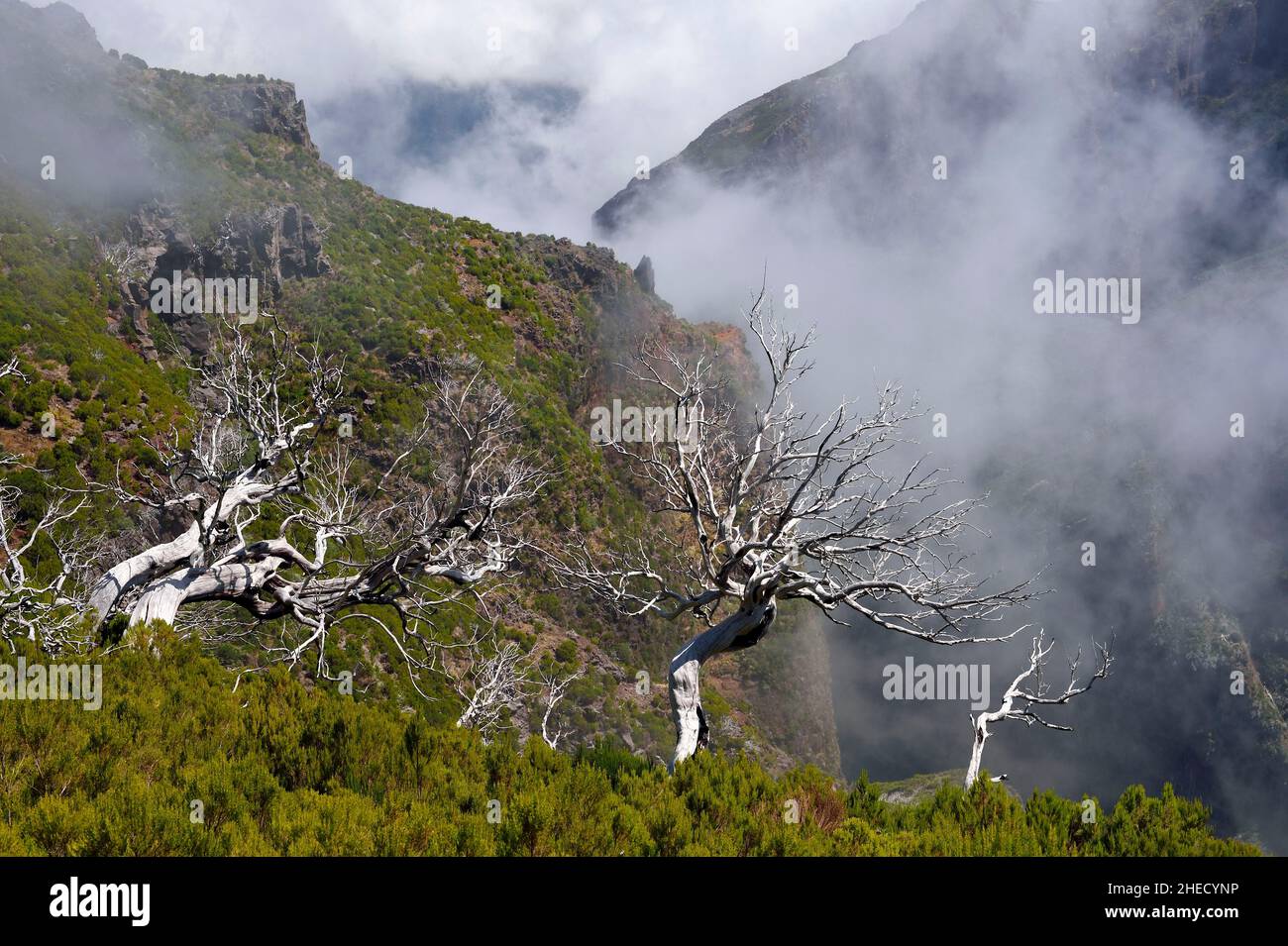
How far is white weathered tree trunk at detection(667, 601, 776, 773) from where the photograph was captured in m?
9.22

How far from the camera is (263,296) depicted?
152 ft

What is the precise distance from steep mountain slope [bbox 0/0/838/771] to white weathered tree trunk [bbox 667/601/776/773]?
21.3 meters

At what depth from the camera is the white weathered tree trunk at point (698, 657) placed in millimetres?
9219

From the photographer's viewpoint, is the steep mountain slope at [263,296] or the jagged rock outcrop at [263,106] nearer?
the steep mountain slope at [263,296]

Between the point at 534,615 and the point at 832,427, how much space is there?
34.9 m

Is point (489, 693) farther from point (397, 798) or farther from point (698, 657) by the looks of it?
point (397, 798)

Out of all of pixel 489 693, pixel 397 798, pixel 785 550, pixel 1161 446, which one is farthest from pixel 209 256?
pixel 1161 446

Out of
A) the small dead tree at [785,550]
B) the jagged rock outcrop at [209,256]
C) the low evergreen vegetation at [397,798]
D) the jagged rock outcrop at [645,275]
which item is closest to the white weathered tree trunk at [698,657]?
the small dead tree at [785,550]

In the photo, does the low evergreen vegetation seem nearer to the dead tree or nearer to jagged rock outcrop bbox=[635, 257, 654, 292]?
the dead tree

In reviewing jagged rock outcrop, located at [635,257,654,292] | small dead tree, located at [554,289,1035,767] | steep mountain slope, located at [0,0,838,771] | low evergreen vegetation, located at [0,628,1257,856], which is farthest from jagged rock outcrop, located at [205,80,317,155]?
low evergreen vegetation, located at [0,628,1257,856]

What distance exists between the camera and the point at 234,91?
197ft

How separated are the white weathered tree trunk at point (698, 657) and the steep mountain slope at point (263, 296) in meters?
21.3

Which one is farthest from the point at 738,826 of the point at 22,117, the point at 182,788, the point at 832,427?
the point at 22,117

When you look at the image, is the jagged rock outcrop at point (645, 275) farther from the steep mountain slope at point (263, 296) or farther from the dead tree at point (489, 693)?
the dead tree at point (489, 693)
